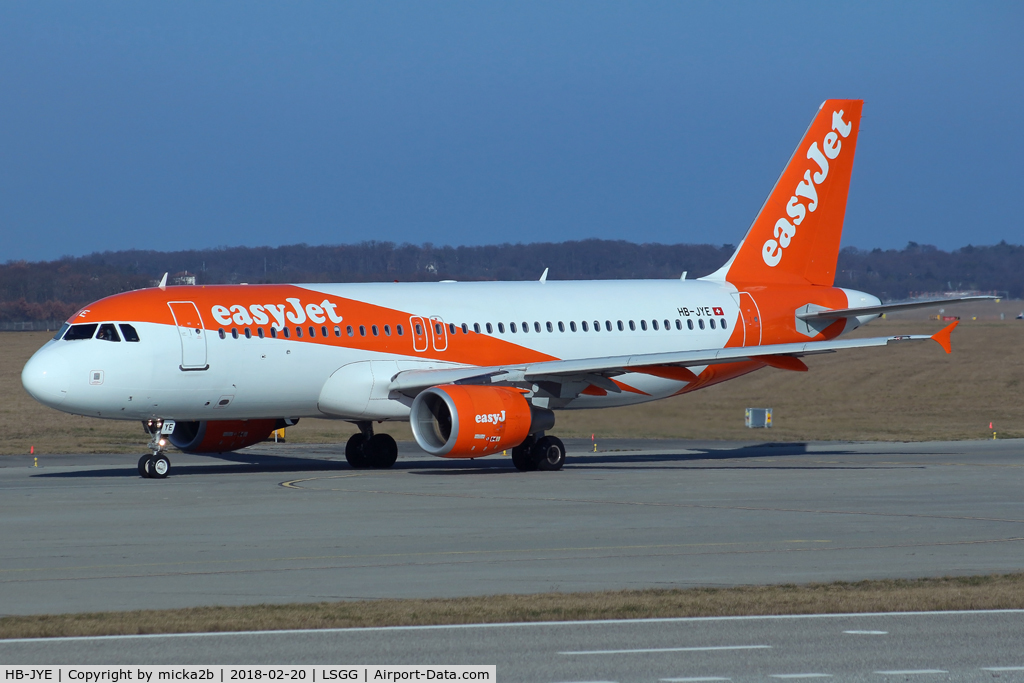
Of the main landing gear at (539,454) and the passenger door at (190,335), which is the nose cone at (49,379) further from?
the main landing gear at (539,454)

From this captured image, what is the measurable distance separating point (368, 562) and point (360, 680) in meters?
6.38

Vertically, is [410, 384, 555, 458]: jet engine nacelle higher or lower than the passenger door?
lower

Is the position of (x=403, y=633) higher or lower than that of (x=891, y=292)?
lower

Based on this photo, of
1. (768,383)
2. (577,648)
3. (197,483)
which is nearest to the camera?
(577,648)

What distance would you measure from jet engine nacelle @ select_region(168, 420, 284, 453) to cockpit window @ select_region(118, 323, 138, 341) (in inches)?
144

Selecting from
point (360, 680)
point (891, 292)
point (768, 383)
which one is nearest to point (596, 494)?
point (360, 680)

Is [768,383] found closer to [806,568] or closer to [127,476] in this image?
[127,476]

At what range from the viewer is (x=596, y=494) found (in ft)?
79.8

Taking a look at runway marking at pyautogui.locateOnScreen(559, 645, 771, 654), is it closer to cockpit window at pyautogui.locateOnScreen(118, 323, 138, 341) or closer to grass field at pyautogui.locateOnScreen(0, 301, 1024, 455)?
cockpit window at pyautogui.locateOnScreen(118, 323, 138, 341)

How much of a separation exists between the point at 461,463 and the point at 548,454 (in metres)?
4.18

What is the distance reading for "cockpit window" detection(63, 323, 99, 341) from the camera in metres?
27.7

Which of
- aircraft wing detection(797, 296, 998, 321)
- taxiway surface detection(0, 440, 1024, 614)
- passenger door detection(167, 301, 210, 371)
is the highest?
aircraft wing detection(797, 296, 998, 321)

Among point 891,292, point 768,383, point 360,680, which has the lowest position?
point 360,680

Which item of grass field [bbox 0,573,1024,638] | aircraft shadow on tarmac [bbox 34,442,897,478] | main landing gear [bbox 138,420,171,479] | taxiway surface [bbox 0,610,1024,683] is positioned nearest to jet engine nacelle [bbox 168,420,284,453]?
aircraft shadow on tarmac [bbox 34,442,897,478]
